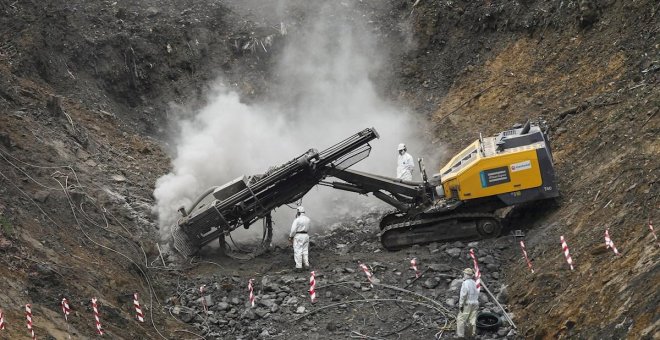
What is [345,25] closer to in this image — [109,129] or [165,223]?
[109,129]

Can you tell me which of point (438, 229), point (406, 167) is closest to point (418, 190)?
point (438, 229)

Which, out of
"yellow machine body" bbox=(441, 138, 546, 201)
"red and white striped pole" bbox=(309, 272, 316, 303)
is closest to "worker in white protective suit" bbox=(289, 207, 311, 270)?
"red and white striped pole" bbox=(309, 272, 316, 303)

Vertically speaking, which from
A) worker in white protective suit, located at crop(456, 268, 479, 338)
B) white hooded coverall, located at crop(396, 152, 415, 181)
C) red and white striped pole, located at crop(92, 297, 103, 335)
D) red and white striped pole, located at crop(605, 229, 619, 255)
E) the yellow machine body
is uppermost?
white hooded coverall, located at crop(396, 152, 415, 181)

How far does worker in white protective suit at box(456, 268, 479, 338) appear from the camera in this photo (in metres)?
8.20

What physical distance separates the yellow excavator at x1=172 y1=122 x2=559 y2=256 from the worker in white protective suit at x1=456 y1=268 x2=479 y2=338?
2.90 meters

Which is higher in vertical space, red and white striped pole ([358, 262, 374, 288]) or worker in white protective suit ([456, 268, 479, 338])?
red and white striped pole ([358, 262, 374, 288])

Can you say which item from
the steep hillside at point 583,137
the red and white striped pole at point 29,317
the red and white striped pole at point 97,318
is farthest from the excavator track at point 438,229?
the red and white striped pole at point 29,317

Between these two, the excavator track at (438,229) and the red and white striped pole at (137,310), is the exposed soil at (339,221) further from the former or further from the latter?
the excavator track at (438,229)

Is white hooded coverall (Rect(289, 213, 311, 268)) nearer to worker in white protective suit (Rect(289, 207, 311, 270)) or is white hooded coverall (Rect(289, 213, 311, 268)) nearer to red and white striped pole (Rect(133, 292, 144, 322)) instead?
worker in white protective suit (Rect(289, 207, 311, 270))

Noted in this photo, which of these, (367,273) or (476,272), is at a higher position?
(367,273)

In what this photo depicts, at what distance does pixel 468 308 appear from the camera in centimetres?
827

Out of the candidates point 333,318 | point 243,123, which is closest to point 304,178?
point 333,318

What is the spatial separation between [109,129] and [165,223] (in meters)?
3.90

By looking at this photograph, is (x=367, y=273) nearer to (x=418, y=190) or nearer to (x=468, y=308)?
(x=418, y=190)
